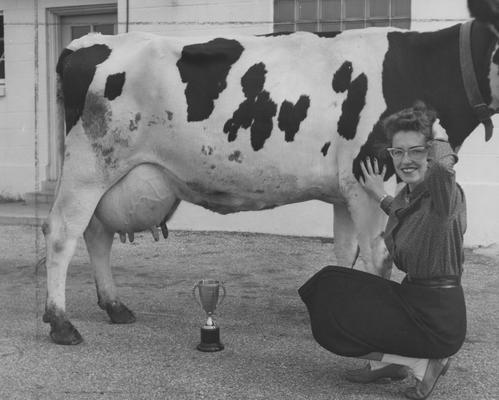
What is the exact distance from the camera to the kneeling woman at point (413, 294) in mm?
2932

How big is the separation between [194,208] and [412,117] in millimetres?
5331

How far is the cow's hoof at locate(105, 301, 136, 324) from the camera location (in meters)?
4.28

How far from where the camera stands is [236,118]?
3742 mm

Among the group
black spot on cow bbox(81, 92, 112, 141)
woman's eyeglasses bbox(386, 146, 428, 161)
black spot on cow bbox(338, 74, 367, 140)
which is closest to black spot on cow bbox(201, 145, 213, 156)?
black spot on cow bbox(81, 92, 112, 141)

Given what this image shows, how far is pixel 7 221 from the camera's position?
8.53 metres

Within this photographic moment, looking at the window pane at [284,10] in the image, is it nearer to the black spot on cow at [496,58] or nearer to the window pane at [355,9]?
the window pane at [355,9]

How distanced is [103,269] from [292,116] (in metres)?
1.56

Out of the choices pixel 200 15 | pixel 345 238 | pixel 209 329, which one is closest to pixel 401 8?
pixel 200 15

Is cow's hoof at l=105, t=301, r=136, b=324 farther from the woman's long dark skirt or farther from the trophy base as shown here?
the woman's long dark skirt

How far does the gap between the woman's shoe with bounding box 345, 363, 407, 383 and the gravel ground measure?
0.04 meters

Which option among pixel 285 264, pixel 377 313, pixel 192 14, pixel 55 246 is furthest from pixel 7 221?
pixel 377 313

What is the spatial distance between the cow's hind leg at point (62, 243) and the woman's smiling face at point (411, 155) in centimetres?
179

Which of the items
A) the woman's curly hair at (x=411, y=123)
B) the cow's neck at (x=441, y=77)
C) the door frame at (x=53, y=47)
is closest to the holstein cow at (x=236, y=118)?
the cow's neck at (x=441, y=77)

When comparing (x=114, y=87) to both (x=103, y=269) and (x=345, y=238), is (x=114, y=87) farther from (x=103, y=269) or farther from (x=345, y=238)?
(x=345, y=238)
